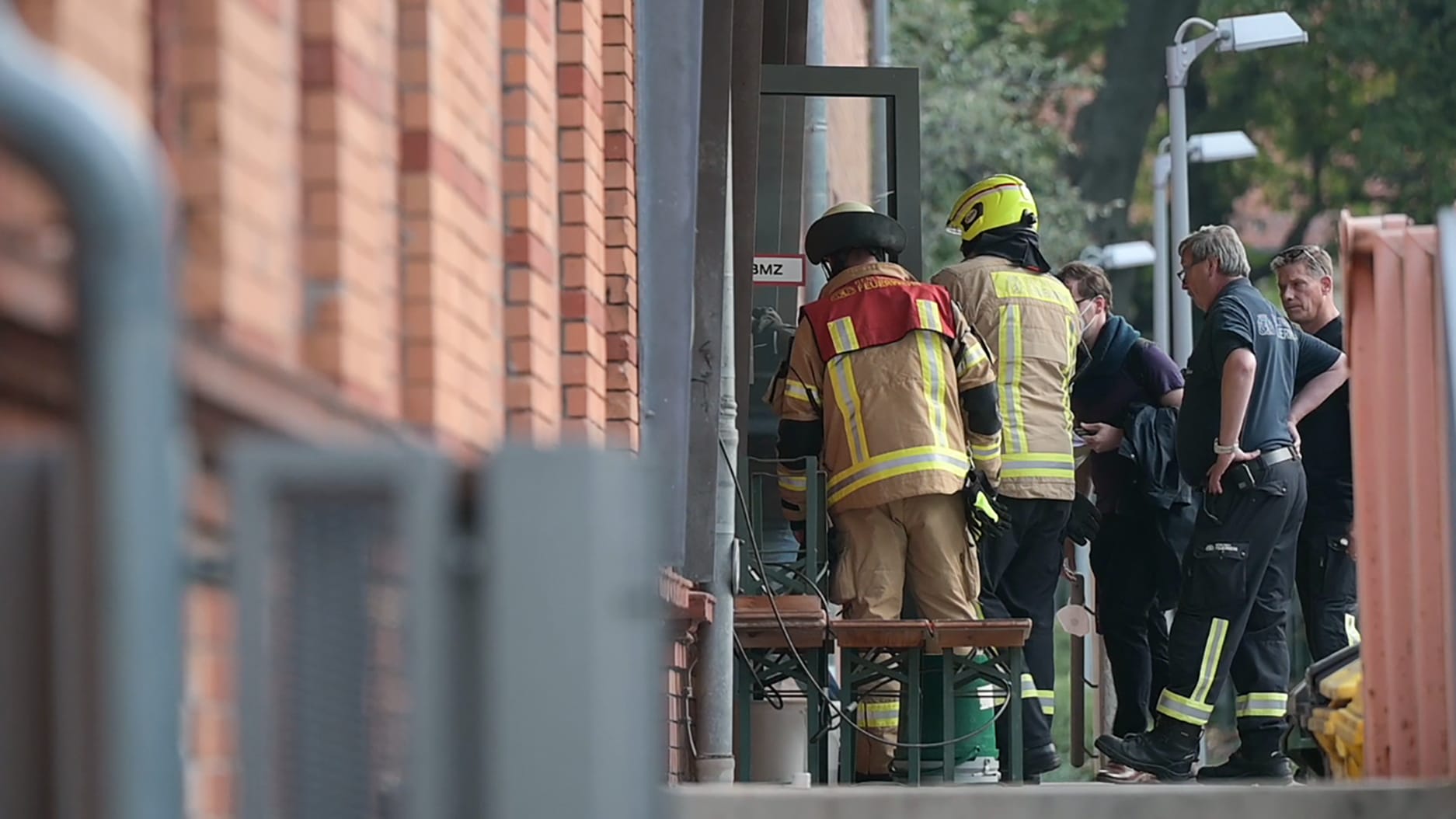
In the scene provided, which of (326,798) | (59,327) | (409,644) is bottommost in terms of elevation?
(326,798)

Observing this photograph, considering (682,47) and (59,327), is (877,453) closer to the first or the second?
(682,47)

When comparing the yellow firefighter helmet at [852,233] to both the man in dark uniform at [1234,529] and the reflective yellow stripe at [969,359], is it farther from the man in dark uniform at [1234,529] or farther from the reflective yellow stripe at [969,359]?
the man in dark uniform at [1234,529]

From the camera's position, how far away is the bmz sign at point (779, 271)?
460 inches

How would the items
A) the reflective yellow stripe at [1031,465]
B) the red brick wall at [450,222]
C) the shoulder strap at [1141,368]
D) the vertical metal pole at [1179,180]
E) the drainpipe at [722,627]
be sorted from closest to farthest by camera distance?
the red brick wall at [450,222]
the drainpipe at [722,627]
the reflective yellow stripe at [1031,465]
the shoulder strap at [1141,368]
the vertical metal pole at [1179,180]

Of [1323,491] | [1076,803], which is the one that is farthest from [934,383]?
[1076,803]

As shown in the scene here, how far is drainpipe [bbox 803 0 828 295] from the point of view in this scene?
44.3 ft

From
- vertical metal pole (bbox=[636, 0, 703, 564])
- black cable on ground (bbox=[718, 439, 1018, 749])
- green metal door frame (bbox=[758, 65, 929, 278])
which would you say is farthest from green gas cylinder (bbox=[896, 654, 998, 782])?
green metal door frame (bbox=[758, 65, 929, 278])

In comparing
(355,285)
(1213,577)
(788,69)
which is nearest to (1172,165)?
(788,69)

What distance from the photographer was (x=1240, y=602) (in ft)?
24.8

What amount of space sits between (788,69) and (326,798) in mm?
9025

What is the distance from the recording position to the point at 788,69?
35.9 feet

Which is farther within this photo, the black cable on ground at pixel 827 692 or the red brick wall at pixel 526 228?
the black cable on ground at pixel 827 692

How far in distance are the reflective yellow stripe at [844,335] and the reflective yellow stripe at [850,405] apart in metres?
0.04

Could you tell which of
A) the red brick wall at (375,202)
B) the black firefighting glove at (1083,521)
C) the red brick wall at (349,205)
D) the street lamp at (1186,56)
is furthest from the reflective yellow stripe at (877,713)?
the street lamp at (1186,56)
